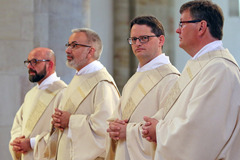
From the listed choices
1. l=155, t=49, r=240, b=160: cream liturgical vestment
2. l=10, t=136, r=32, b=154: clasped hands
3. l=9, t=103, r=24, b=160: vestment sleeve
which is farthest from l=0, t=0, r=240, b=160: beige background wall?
l=155, t=49, r=240, b=160: cream liturgical vestment

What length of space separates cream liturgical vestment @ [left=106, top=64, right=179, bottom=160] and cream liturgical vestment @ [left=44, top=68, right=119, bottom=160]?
0.46 meters

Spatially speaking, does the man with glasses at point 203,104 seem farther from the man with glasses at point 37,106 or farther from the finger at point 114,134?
the man with glasses at point 37,106

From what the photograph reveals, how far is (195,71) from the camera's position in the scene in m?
3.40

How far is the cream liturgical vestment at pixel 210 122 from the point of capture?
306 centimetres

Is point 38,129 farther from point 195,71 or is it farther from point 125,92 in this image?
point 195,71

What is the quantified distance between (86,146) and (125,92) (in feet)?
2.59

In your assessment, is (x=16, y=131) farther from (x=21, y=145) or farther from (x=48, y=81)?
(x=48, y=81)

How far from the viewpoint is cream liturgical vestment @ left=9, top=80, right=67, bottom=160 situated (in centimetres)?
575

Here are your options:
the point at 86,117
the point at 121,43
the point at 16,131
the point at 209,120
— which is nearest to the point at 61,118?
the point at 86,117

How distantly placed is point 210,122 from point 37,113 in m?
3.25

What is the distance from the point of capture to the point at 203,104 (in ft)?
10.2

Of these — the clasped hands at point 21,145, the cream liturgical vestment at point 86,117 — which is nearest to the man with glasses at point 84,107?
the cream liturgical vestment at point 86,117

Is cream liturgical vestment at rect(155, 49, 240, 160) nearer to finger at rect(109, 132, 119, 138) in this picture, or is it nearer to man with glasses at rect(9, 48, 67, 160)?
→ finger at rect(109, 132, 119, 138)

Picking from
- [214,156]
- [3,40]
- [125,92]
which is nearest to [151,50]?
[125,92]
